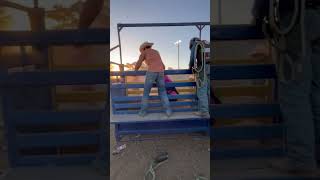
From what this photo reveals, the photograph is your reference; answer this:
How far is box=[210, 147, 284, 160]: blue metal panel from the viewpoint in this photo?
127 cm

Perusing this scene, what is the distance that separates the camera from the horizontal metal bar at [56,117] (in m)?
1.18

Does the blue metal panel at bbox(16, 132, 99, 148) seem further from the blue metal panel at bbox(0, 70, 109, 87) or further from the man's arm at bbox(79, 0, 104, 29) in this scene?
the man's arm at bbox(79, 0, 104, 29)

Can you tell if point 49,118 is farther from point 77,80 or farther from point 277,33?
point 277,33

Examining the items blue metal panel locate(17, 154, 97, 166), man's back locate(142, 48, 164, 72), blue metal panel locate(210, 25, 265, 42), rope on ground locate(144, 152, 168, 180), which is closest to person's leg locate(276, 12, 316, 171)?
blue metal panel locate(210, 25, 265, 42)

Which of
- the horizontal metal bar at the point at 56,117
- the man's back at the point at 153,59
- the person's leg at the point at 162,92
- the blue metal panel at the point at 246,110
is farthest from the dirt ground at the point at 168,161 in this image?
the horizontal metal bar at the point at 56,117

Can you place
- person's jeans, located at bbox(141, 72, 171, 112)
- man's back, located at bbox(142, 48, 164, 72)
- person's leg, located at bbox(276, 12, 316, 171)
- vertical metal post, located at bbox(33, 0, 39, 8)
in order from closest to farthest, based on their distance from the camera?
1. vertical metal post, located at bbox(33, 0, 39, 8)
2. person's leg, located at bbox(276, 12, 316, 171)
3. man's back, located at bbox(142, 48, 164, 72)
4. person's jeans, located at bbox(141, 72, 171, 112)

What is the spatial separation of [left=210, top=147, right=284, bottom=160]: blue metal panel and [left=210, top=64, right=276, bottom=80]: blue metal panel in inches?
10.9

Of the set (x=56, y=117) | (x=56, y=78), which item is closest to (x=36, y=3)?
(x=56, y=78)

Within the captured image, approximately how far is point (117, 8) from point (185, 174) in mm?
1099

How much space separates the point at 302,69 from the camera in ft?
3.98

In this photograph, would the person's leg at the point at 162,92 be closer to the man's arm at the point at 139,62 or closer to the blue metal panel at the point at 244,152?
the man's arm at the point at 139,62

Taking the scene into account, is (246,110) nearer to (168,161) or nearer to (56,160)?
(56,160)

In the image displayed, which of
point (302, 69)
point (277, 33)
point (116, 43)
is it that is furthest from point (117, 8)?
point (302, 69)

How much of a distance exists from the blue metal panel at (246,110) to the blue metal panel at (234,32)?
0.25 m
